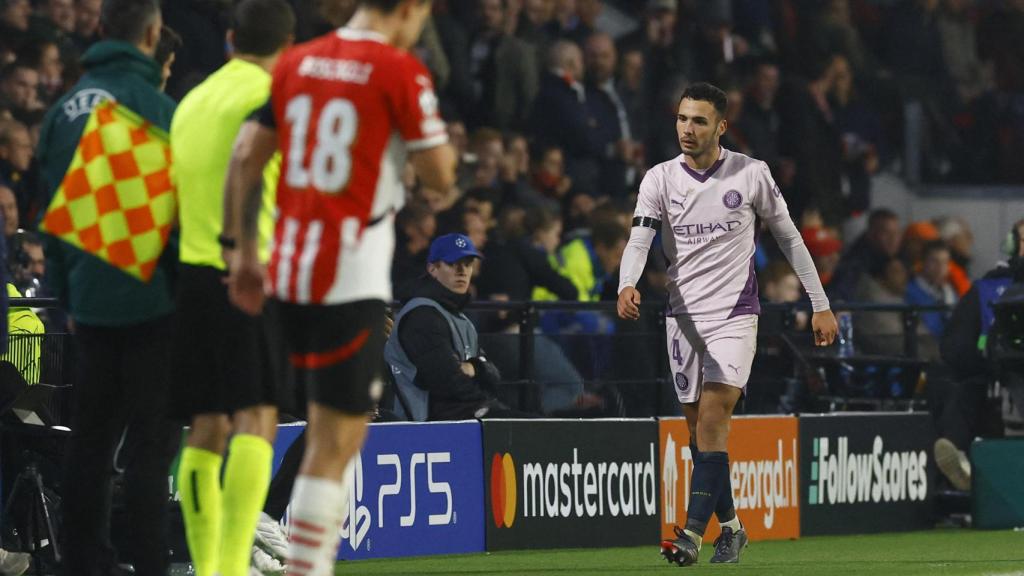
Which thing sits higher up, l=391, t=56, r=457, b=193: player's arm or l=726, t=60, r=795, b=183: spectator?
A: l=726, t=60, r=795, b=183: spectator

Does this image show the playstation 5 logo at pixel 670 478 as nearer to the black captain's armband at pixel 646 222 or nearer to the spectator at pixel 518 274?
the spectator at pixel 518 274

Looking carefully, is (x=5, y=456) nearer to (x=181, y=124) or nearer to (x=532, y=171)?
(x=181, y=124)

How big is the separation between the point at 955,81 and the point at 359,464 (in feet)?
44.6

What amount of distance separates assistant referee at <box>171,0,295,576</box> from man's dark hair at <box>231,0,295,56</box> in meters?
0.18

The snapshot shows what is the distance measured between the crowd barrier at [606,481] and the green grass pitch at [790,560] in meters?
0.17

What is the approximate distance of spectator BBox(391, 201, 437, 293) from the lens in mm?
13508

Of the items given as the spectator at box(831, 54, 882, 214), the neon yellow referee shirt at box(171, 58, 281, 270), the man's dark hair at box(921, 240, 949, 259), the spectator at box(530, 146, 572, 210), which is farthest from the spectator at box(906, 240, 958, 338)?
the neon yellow referee shirt at box(171, 58, 281, 270)

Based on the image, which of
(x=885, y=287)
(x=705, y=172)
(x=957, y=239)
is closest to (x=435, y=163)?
(x=705, y=172)

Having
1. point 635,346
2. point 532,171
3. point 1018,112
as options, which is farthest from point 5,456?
point 1018,112

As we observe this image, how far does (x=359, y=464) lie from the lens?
403 inches

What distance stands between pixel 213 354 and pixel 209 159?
2.18 ft

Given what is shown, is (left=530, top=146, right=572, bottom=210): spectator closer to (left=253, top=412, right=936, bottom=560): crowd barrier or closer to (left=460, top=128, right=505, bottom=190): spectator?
(left=460, top=128, right=505, bottom=190): spectator

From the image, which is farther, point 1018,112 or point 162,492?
point 1018,112

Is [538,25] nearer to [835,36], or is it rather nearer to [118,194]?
[835,36]
